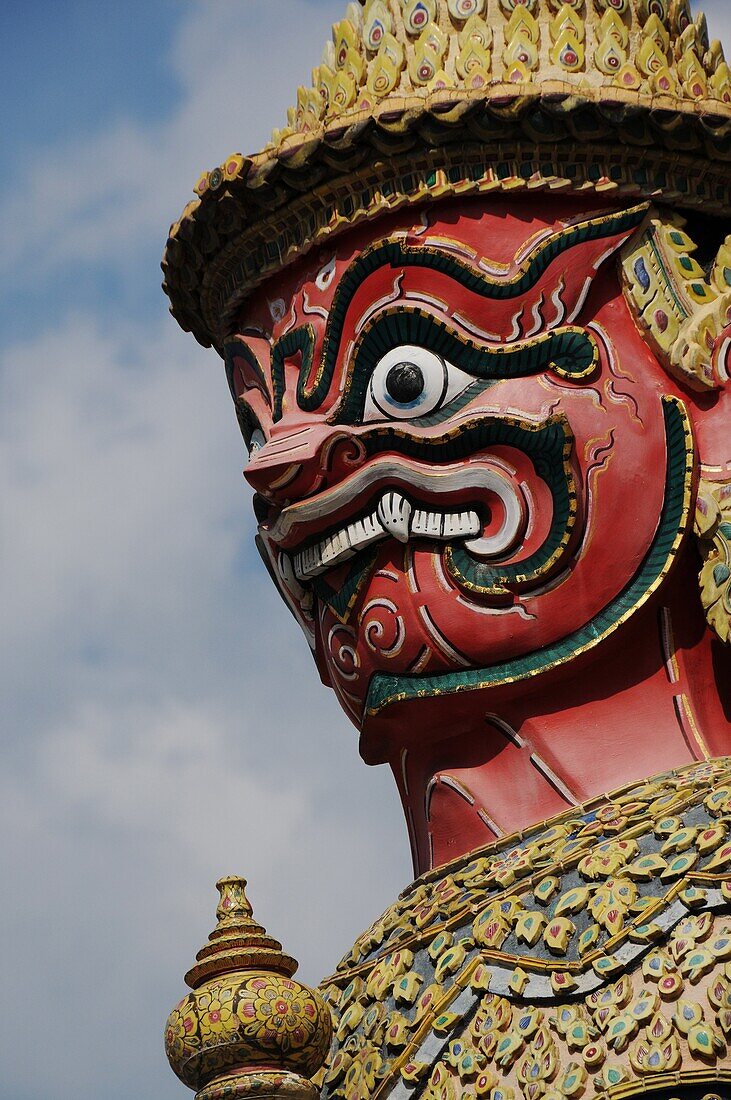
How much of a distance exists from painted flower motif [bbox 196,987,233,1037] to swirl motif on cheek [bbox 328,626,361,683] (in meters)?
1.84

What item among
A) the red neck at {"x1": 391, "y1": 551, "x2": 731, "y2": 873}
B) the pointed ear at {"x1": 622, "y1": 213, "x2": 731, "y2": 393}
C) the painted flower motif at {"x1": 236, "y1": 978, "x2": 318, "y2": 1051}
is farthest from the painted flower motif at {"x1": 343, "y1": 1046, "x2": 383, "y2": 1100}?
the pointed ear at {"x1": 622, "y1": 213, "x2": 731, "y2": 393}

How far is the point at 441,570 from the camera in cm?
1059

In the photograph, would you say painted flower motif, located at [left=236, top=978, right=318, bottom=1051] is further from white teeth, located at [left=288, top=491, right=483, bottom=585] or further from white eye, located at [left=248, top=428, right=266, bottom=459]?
white eye, located at [left=248, top=428, right=266, bottom=459]

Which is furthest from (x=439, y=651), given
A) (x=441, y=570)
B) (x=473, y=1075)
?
(x=473, y=1075)

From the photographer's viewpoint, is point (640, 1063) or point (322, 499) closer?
point (640, 1063)

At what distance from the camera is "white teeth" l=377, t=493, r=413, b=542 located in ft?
34.8

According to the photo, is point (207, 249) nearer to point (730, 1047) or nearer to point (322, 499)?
point (322, 499)

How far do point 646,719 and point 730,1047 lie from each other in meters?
1.71

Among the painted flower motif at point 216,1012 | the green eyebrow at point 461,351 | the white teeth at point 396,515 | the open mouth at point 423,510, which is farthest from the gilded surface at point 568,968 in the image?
the green eyebrow at point 461,351

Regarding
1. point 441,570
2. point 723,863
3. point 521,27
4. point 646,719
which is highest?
point 521,27

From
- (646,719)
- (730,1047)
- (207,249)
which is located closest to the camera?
(730,1047)

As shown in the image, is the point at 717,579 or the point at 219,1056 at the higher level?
the point at 717,579

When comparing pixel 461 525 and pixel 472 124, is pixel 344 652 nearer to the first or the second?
pixel 461 525

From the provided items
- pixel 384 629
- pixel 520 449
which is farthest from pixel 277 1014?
pixel 520 449
